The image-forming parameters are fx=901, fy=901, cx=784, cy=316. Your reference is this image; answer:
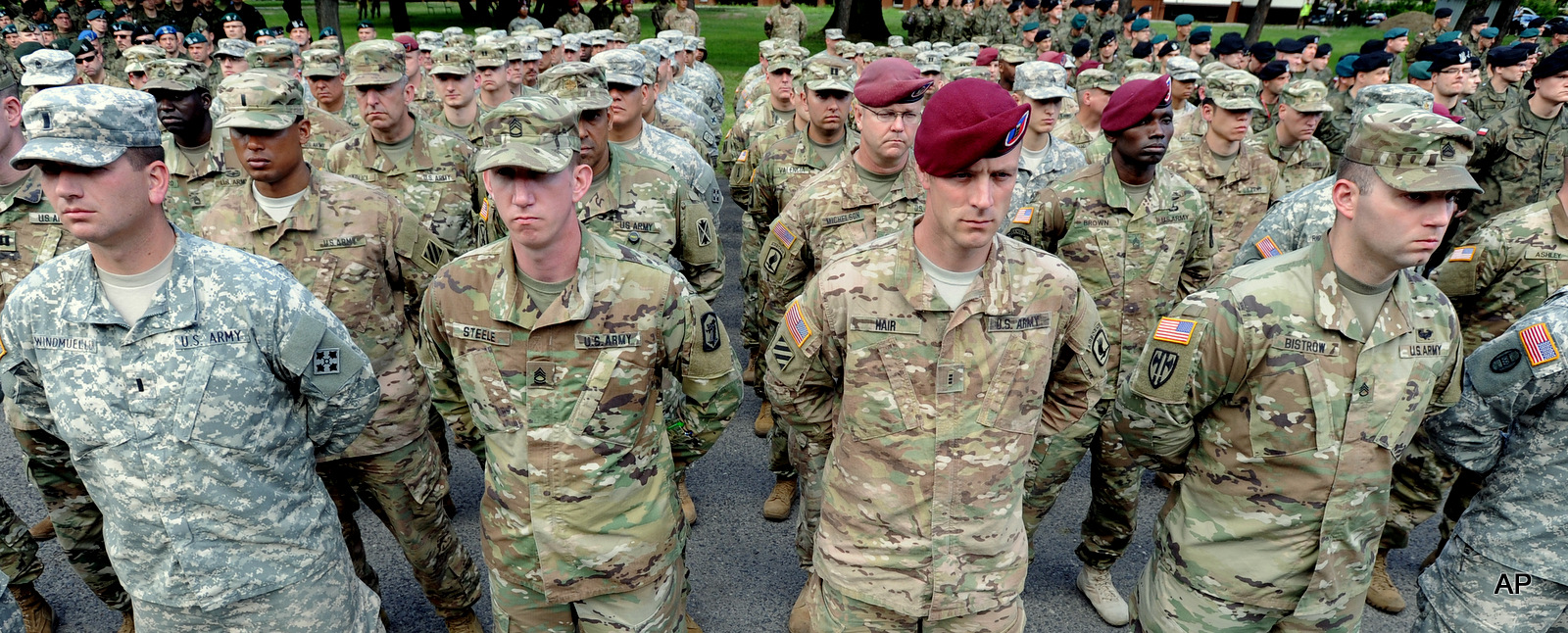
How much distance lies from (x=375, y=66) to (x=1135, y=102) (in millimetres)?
4263

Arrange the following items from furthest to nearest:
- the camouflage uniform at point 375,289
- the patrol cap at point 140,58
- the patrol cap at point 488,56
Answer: the patrol cap at point 140,58 < the patrol cap at point 488,56 < the camouflage uniform at point 375,289

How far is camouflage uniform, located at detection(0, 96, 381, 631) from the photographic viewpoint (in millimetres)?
2498

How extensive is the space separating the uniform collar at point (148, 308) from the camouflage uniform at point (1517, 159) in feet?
29.1

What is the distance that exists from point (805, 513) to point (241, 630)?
7.58ft

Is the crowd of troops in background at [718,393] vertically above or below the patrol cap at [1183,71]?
above

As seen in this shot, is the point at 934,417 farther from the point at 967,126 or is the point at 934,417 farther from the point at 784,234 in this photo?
the point at 784,234

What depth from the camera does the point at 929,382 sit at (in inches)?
106

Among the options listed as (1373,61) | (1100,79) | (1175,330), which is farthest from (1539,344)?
(1373,61)

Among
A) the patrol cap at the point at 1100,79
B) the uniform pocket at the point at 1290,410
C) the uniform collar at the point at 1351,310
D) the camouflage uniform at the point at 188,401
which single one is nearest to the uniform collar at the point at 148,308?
the camouflage uniform at the point at 188,401

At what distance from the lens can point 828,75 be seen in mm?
6191

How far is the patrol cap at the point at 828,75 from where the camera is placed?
606 cm

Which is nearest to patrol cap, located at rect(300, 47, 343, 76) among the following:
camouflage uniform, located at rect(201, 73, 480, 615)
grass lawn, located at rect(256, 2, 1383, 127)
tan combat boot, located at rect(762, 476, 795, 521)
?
camouflage uniform, located at rect(201, 73, 480, 615)

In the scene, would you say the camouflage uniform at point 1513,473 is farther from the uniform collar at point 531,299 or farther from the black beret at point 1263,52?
the black beret at point 1263,52

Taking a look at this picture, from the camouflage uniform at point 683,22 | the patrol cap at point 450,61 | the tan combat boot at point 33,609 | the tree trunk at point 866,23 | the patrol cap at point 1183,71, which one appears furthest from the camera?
the tree trunk at point 866,23
